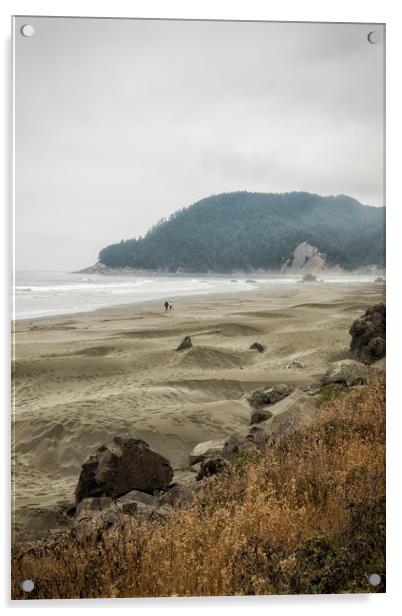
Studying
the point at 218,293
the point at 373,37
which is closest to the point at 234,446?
the point at 218,293

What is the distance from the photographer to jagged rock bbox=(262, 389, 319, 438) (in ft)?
14.9

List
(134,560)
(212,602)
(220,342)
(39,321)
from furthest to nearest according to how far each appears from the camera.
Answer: (220,342) → (39,321) → (212,602) → (134,560)

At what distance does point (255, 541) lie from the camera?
378cm

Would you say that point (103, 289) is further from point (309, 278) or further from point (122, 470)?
point (309, 278)

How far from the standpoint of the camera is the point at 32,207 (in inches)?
172

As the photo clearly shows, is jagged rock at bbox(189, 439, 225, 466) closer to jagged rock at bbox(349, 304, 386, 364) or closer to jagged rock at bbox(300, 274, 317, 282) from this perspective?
jagged rock at bbox(349, 304, 386, 364)

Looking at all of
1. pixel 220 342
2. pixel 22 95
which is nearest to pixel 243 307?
pixel 220 342

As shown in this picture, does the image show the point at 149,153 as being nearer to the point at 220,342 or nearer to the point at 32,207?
the point at 32,207

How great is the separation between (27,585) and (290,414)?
2.17 m

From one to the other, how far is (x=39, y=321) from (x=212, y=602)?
2.31m

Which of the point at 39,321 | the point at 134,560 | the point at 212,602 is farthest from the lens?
the point at 39,321

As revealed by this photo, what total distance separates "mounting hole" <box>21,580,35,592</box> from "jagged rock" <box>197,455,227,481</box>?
1.30 metres
